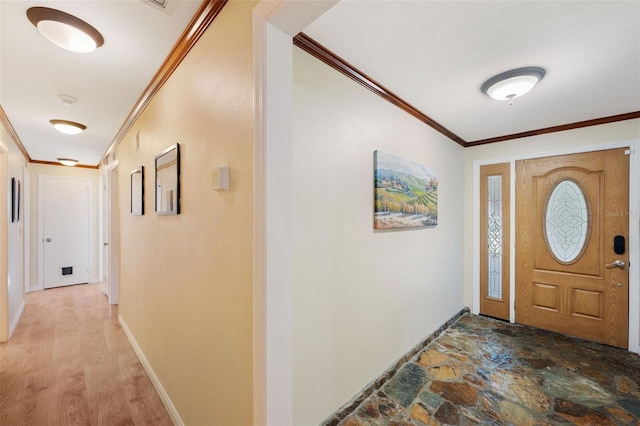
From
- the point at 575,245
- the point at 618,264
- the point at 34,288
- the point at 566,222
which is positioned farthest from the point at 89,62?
the point at 34,288

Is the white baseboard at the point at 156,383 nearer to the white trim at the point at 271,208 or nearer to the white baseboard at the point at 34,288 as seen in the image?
the white trim at the point at 271,208

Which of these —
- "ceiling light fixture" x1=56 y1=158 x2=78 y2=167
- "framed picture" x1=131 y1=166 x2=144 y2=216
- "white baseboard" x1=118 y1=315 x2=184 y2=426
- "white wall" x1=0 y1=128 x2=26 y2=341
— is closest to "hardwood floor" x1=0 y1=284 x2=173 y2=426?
"white baseboard" x1=118 y1=315 x2=184 y2=426

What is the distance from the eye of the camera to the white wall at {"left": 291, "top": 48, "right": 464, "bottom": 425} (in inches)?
64.1

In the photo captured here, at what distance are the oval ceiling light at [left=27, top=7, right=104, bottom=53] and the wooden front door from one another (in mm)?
4164

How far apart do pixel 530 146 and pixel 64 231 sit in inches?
305

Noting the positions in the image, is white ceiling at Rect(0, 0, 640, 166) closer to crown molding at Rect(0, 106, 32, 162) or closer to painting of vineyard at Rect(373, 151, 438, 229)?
crown molding at Rect(0, 106, 32, 162)

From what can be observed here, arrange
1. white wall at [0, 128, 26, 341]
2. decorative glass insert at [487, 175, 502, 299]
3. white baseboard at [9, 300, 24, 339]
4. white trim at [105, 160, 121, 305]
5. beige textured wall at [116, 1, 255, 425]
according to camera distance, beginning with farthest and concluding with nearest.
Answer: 1. white trim at [105, 160, 121, 305]
2. decorative glass insert at [487, 175, 502, 299]
3. white baseboard at [9, 300, 24, 339]
4. white wall at [0, 128, 26, 341]
5. beige textured wall at [116, 1, 255, 425]

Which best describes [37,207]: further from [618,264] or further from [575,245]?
[618,264]

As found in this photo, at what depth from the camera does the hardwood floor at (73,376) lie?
1955 millimetres

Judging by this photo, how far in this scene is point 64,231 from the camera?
532 cm

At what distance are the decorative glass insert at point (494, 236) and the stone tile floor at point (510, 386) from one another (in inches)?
27.9

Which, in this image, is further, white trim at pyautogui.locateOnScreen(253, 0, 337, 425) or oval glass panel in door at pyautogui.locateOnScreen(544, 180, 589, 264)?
oval glass panel in door at pyautogui.locateOnScreen(544, 180, 589, 264)

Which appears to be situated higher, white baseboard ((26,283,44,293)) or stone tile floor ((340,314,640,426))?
white baseboard ((26,283,44,293))

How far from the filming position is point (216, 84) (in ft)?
4.65
